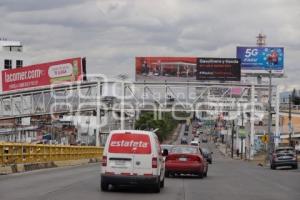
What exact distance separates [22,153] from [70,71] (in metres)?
40.7

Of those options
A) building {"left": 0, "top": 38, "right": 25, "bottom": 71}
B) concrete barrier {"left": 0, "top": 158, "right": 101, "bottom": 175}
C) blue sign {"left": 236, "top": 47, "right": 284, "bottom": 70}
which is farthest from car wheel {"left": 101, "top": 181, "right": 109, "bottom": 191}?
building {"left": 0, "top": 38, "right": 25, "bottom": 71}

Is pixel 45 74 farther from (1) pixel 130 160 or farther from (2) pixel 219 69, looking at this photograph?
(1) pixel 130 160

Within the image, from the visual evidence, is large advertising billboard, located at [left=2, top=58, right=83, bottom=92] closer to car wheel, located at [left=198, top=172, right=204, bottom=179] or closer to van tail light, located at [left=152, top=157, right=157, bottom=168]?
car wheel, located at [left=198, top=172, right=204, bottom=179]

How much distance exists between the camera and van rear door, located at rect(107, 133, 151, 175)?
2053cm

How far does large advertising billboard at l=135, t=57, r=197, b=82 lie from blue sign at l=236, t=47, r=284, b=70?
6.70 m

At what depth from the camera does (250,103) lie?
249 ft

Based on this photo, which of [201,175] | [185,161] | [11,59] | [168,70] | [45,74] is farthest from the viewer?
[11,59]

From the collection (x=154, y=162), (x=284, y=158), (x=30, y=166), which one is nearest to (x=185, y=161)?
(x=30, y=166)

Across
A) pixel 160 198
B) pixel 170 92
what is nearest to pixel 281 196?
pixel 160 198

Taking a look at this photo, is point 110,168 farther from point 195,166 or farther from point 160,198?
point 195,166

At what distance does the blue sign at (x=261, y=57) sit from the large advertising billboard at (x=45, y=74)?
18610 mm

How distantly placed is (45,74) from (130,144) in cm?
5533

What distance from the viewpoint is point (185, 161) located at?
98.7 ft

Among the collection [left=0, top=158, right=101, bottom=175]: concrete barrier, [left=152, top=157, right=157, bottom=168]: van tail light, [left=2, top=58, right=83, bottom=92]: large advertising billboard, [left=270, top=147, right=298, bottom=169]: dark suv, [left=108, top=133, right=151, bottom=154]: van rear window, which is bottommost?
[left=270, top=147, right=298, bottom=169]: dark suv
